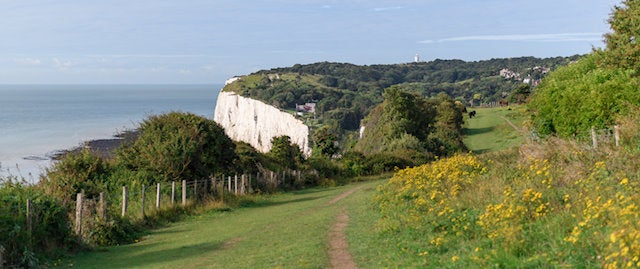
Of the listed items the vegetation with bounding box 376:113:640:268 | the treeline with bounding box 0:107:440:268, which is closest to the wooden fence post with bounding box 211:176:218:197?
the treeline with bounding box 0:107:440:268

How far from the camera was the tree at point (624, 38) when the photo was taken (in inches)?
1686

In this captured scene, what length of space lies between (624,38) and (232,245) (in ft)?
122

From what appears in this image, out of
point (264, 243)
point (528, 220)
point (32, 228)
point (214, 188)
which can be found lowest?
point (214, 188)

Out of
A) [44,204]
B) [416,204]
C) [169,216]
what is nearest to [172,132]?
[169,216]

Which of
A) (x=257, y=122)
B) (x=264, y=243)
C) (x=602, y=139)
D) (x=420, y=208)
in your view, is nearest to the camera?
(x=420, y=208)

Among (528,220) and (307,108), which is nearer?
(528,220)

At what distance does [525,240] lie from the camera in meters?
9.94

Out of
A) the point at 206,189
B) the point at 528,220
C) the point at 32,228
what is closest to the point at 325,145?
the point at 206,189

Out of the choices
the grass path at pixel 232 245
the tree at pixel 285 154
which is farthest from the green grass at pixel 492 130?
the grass path at pixel 232 245

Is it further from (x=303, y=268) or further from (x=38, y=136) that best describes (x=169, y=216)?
(x=38, y=136)

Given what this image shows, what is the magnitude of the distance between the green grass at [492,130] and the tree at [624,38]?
23.9 meters

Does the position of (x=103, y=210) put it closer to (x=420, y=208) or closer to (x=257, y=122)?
(x=420, y=208)

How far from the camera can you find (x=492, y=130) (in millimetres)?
90312

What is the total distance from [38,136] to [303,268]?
392 ft
